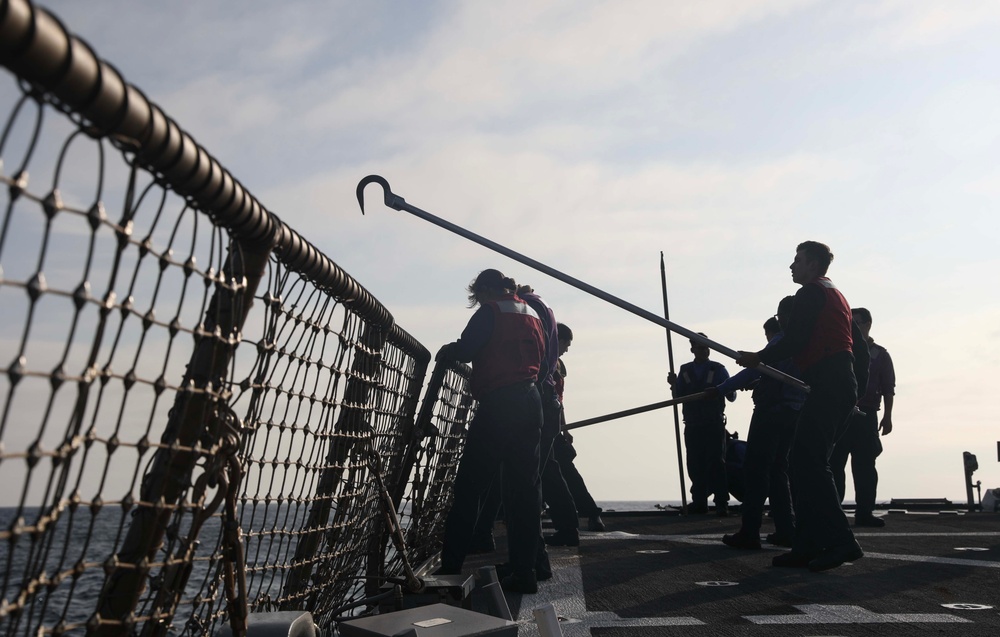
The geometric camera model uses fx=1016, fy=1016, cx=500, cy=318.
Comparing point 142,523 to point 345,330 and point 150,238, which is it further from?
point 345,330

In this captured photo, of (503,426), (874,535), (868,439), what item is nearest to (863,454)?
(868,439)

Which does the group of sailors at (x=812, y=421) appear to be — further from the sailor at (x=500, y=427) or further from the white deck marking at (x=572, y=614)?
the sailor at (x=500, y=427)

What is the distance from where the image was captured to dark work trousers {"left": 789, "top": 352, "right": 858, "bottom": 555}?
581cm

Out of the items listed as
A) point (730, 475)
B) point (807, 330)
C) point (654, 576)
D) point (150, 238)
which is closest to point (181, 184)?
point (150, 238)

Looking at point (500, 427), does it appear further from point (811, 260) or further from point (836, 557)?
point (811, 260)

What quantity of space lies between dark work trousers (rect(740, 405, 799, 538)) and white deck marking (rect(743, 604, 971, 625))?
2838mm

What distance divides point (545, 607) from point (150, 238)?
135 centimetres

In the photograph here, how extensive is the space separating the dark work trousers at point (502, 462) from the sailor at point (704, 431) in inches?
239

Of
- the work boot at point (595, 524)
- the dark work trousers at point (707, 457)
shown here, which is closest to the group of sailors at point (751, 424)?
the work boot at point (595, 524)

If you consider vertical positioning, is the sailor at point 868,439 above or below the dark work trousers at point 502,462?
above

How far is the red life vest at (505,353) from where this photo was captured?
5301 millimetres

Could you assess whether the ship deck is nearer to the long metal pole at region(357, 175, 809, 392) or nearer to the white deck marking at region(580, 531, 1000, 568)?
the white deck marking at region(580, 531, 1000, 568)

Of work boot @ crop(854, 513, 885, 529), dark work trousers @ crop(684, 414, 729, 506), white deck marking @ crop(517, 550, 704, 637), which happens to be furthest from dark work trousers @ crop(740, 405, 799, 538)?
dark work trousers @ crop(684, 414, 729, 506)

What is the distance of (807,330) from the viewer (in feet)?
19.3
